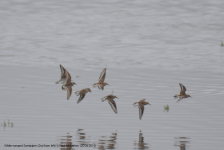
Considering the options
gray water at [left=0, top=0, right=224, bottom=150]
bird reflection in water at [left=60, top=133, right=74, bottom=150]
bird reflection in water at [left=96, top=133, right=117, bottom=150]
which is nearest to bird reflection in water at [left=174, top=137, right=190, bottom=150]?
gray water at [left=0, top=0, right=224, bottom=150]

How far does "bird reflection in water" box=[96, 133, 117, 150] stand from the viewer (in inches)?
354

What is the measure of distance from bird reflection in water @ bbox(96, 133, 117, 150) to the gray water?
0.07ft

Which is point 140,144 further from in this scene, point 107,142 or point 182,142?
point 182,142

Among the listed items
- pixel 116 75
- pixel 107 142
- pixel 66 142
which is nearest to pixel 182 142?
pixel 107 142

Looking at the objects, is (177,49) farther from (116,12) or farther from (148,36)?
(116,12)

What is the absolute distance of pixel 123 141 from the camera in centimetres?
942

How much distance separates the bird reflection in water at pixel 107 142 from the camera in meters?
8.99

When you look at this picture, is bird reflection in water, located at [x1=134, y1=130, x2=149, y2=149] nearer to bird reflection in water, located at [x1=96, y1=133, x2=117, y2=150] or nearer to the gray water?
the gray water

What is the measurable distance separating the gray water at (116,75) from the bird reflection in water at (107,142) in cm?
2

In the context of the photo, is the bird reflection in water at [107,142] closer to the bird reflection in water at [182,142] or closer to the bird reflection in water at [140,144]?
the bird reflection in water at [140,144]

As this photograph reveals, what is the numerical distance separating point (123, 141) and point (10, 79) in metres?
7.73

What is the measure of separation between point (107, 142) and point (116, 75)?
7.89m

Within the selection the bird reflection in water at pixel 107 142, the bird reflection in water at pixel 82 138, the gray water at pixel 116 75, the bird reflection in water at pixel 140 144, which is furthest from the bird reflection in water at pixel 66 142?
the bird reflection in water at pixel 140 144

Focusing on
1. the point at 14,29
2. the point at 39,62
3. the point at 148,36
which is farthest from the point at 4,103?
the point at 14,29
